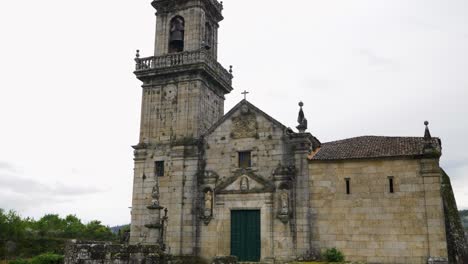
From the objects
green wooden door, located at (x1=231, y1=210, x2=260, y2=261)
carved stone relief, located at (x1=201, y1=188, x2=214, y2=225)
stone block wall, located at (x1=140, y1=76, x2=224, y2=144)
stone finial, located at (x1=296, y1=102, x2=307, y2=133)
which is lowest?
green wooden door, located at (x1=231, y1=210, x2=260, y2=261)

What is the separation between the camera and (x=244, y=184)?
71.5 ft

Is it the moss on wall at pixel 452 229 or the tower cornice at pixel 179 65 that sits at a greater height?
the tower cornice at pixel 179 65

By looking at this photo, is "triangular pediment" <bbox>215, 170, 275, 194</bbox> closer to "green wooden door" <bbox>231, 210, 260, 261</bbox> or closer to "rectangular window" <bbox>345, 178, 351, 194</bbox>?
"green wooden door" <bbox>231, 210, 260, 261</bbox>

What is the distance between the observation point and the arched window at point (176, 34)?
84.9ft

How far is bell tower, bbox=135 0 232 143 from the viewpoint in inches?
941

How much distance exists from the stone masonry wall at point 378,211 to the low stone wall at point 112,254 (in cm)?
869

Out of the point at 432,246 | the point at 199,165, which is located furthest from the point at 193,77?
the point at 432,246

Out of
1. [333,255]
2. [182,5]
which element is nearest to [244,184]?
[333,255]

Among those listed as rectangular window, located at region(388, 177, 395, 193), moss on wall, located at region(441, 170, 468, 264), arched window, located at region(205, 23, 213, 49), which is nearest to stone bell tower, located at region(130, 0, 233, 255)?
arched window, located at region(205, 23, 213, 49)

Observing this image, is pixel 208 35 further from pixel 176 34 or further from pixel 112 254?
pixel 112 254

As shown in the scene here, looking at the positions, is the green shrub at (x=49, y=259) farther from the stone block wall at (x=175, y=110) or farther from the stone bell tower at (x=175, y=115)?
the stone block wall at (x=175, y=110)

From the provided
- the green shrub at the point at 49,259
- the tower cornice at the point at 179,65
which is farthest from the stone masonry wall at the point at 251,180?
the green shrub at the point at 49,259

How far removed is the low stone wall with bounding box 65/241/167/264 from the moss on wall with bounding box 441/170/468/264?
12.3 meters

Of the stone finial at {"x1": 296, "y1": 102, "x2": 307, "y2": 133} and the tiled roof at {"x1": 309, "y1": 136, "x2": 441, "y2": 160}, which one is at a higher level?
the stone finial at {"x1": 296, "y1": 102, "x2": 307, "y2": 133}
